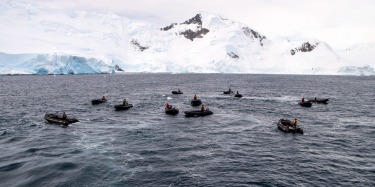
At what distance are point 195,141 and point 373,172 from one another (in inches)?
928

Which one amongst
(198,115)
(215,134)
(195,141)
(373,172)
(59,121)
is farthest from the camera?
(198,115)

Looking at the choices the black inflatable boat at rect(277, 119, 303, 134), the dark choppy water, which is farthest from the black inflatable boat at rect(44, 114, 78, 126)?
the black inflatable boat at rect(277, 119, 303, 134)

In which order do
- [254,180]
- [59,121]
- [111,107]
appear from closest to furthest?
[254,180] < [59,121] < [111,107]

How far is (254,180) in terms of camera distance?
3450 cm

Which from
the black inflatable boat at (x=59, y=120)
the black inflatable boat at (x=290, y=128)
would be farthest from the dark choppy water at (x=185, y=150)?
the black inflatable boat at (x=59, y=120)

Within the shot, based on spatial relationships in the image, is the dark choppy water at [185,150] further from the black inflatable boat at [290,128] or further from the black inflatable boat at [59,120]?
the black inflatable boat at [59,120]

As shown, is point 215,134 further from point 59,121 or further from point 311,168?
point 59,121

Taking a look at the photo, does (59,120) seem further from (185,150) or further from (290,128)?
(290,128)

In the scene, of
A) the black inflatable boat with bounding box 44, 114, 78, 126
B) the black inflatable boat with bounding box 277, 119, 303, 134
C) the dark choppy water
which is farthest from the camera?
the black inflatable boat with bounding box 44, 114, 78, 126

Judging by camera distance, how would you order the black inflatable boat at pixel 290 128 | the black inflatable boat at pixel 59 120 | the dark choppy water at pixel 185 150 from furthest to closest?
1. the black inflatable boat at pixel 59 120
2. the black inflatable boat at pixel 290 128
3. the dark choppy water at pixel 185 150

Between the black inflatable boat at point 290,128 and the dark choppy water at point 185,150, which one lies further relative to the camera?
the black inflatable boat at point 290,128

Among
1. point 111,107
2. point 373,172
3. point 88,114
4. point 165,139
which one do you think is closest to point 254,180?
point 373,172

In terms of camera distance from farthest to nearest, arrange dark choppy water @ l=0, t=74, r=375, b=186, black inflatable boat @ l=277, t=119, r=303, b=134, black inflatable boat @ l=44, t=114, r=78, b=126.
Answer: black inflatable boat @ l=44, t=114, r=78, b=126, black inflatable boat @ l=277, t=119, r=303, b=134, dark choppy water @ l=0, t=74, r=375, b=186

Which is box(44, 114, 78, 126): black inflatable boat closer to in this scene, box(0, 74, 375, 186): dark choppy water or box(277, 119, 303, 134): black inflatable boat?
box(0, 74, 375, 186): dark choppy water
